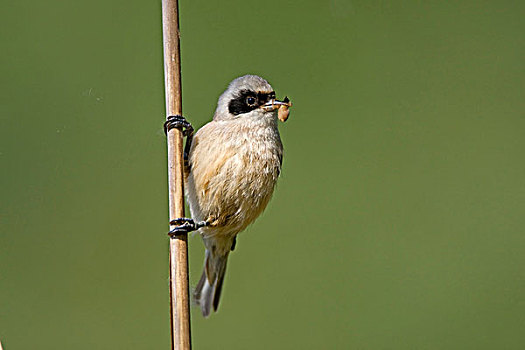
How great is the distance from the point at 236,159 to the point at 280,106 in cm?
21

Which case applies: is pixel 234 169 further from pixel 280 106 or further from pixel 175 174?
pixel 175 174

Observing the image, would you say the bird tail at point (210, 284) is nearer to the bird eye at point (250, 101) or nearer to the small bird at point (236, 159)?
the small bird at point (236, 159)

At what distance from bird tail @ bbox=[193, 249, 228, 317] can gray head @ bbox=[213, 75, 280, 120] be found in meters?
0.59

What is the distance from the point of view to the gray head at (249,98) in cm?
198

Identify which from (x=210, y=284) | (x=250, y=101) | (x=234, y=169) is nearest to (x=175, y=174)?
(x=234, y=169)

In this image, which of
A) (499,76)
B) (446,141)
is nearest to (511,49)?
(499,76)

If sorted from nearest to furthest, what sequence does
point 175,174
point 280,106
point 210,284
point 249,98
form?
point 175,174
point 280,106
point 249,98
point 210,284

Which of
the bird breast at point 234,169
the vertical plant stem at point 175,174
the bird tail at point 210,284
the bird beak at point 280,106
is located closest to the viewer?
the vertical plant stem at point 175,174

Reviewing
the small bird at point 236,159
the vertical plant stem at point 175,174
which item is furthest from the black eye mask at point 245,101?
the vertical plant stem at point 175,174

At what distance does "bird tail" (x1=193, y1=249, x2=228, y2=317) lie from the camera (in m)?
2.37

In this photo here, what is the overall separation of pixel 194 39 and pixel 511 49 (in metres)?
2.27

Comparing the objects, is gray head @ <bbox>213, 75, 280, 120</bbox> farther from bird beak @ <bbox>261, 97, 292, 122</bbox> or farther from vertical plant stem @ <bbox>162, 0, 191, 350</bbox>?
vertical plant stem @ <bbox>162, 0, 191, 350</bbox>

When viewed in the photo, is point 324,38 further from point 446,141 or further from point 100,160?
point 100,160

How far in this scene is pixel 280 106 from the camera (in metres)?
1.90
